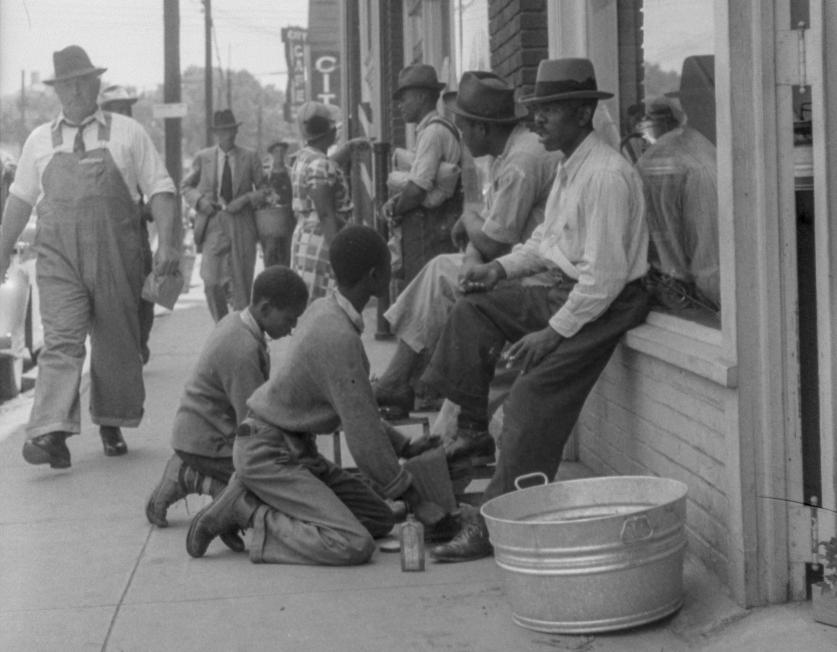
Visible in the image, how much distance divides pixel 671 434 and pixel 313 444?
56.2 inches

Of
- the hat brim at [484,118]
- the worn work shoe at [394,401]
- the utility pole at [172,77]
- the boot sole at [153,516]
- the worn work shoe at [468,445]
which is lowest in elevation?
the boot sole at [153,516]

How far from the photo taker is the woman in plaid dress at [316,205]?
9938 millimetres

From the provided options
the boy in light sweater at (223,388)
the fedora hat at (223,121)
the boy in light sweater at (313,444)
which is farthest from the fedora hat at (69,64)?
the fedora hat at (223,121)

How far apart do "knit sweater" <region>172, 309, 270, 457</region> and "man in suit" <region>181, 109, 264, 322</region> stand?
6343 mm

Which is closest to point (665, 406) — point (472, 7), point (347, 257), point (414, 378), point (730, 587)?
point (730, 587)

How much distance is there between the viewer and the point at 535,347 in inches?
206

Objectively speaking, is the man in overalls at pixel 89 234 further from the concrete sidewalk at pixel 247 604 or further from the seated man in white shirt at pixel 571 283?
the seated man in white shirt at pixel 571 283

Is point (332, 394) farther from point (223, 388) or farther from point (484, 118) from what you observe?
point (484, 118)

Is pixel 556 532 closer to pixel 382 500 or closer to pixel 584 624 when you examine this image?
pixel 584 624

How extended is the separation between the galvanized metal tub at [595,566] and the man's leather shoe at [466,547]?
853mm

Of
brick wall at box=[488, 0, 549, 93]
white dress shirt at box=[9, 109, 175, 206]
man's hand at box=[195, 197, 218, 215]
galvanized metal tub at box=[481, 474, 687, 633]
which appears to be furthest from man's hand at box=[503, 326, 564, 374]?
man's hand at box=[195, 197, 218, 215]

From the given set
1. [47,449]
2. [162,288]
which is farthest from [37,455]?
[162,288]

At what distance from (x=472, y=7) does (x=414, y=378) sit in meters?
3.28

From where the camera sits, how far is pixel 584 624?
171 inches
